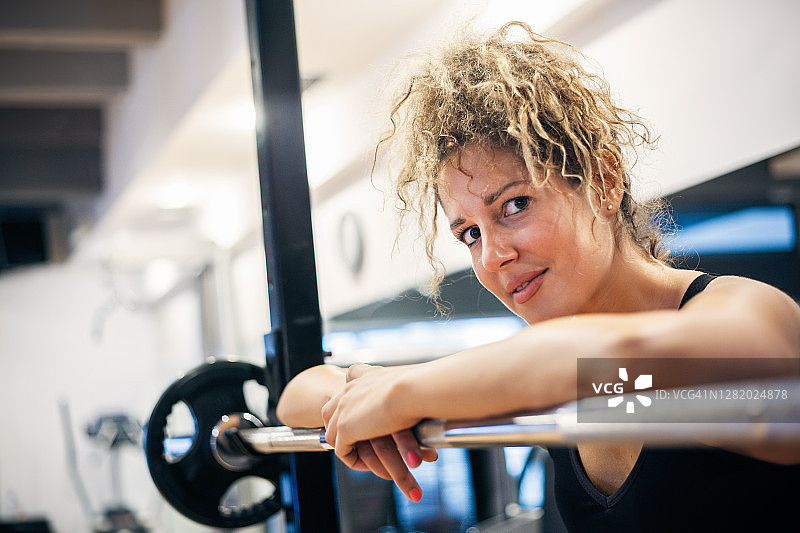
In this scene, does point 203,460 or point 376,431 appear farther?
point 203,460

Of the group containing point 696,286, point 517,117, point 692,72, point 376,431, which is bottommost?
point 376,431

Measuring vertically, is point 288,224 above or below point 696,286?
above

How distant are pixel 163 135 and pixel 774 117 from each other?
262cm

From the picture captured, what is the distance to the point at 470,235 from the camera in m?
1.03

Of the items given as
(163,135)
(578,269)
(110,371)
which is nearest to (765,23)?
(578,269)

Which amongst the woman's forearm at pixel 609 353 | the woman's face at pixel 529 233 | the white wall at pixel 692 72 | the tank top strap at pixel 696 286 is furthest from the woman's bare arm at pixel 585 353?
the white wall at pixel 692 72

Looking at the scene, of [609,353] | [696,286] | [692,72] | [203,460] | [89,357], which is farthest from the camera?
[89,357]

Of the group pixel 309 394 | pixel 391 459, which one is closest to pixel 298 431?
pixel 309 394

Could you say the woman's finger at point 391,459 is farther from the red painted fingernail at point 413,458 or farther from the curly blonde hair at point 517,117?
the curly blonde hair at point 517,117

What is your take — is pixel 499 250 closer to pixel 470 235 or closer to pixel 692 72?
pixel 470 235

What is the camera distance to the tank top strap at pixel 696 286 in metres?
0.88

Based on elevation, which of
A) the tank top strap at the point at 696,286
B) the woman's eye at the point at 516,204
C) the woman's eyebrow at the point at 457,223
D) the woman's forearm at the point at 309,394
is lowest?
the woman's forearm at the point at 309,394

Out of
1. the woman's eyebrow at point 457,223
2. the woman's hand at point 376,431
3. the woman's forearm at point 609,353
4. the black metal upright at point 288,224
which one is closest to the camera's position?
the woman's forearm at point 609,353

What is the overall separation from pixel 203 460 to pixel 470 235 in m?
0.54
